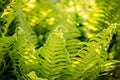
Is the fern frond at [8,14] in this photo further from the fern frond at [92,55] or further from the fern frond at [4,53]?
the fern frond at [92,55]

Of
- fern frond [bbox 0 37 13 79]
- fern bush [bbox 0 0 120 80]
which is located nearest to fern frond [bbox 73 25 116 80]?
fern bush [bbox 0 0 120 80]

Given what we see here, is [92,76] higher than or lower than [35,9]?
lower

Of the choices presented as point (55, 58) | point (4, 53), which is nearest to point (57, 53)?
point (55, 58)

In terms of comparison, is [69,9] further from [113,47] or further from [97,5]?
[113,47]

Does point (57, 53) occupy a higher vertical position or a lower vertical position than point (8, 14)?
lower

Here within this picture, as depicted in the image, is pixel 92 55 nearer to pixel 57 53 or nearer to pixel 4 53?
pixel 57 53

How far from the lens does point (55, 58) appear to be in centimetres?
90

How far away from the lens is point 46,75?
3.04ft

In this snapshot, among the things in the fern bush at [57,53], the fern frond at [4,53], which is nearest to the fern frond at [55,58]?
the fern bush at [57,53]

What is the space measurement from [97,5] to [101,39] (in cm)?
34

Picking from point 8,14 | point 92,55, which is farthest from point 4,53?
point 92,55

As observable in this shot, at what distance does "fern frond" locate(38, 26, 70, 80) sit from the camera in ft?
2.84

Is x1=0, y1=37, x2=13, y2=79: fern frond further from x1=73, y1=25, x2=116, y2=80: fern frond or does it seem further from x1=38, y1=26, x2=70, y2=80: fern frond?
x1=73, y1=25, x2=116, y2=80: fern frond

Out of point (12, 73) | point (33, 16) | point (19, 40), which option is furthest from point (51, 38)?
point (33, 16)
